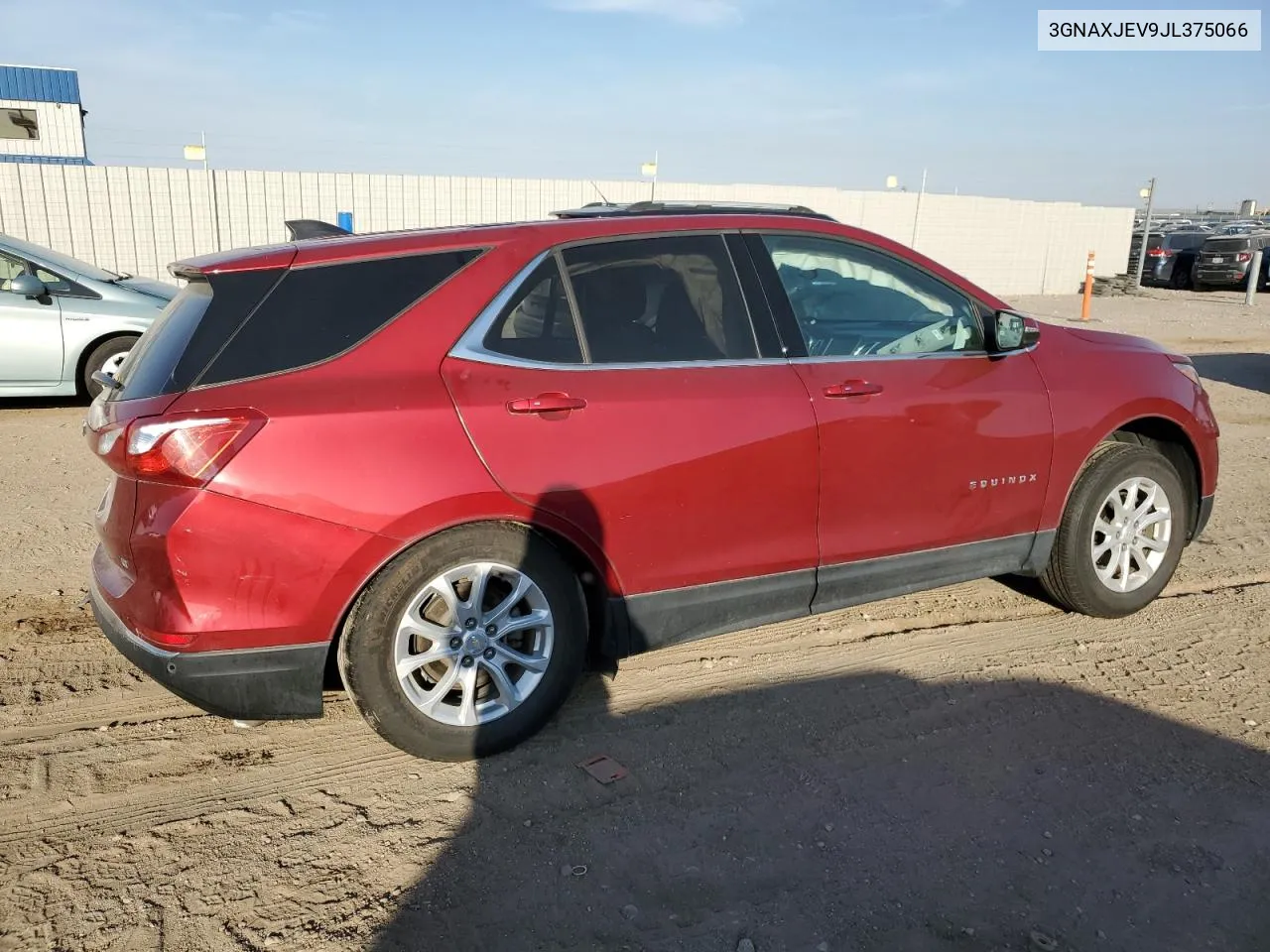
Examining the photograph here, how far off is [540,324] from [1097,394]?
2.51m

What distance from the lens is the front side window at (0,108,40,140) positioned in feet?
90.9

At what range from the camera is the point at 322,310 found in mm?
3299

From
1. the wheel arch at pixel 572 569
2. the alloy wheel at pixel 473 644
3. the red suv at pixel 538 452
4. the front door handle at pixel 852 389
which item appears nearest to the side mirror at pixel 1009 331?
the red suv at pixel 538 452

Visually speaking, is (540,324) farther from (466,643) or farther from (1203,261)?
(1203,261)

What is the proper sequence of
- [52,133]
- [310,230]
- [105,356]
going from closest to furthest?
1. [310,230]
2. [105,356]
3. [52,133]

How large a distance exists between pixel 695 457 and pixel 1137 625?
2463mm

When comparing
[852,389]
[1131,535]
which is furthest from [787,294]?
[1131,535]

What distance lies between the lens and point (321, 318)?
10.8 feet

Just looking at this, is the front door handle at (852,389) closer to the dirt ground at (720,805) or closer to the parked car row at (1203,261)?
the dirt ground at (720,805)

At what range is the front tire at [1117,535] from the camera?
4.55 meters

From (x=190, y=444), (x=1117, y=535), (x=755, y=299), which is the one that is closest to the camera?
(x=190, y=444)

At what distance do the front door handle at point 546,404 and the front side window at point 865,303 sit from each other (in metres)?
1.02

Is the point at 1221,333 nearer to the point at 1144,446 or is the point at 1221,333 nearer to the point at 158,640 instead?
the point at 1144,446

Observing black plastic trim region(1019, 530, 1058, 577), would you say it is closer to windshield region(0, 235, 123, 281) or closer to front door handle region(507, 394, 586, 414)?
front door handle region(507, 394, 586, 414)
